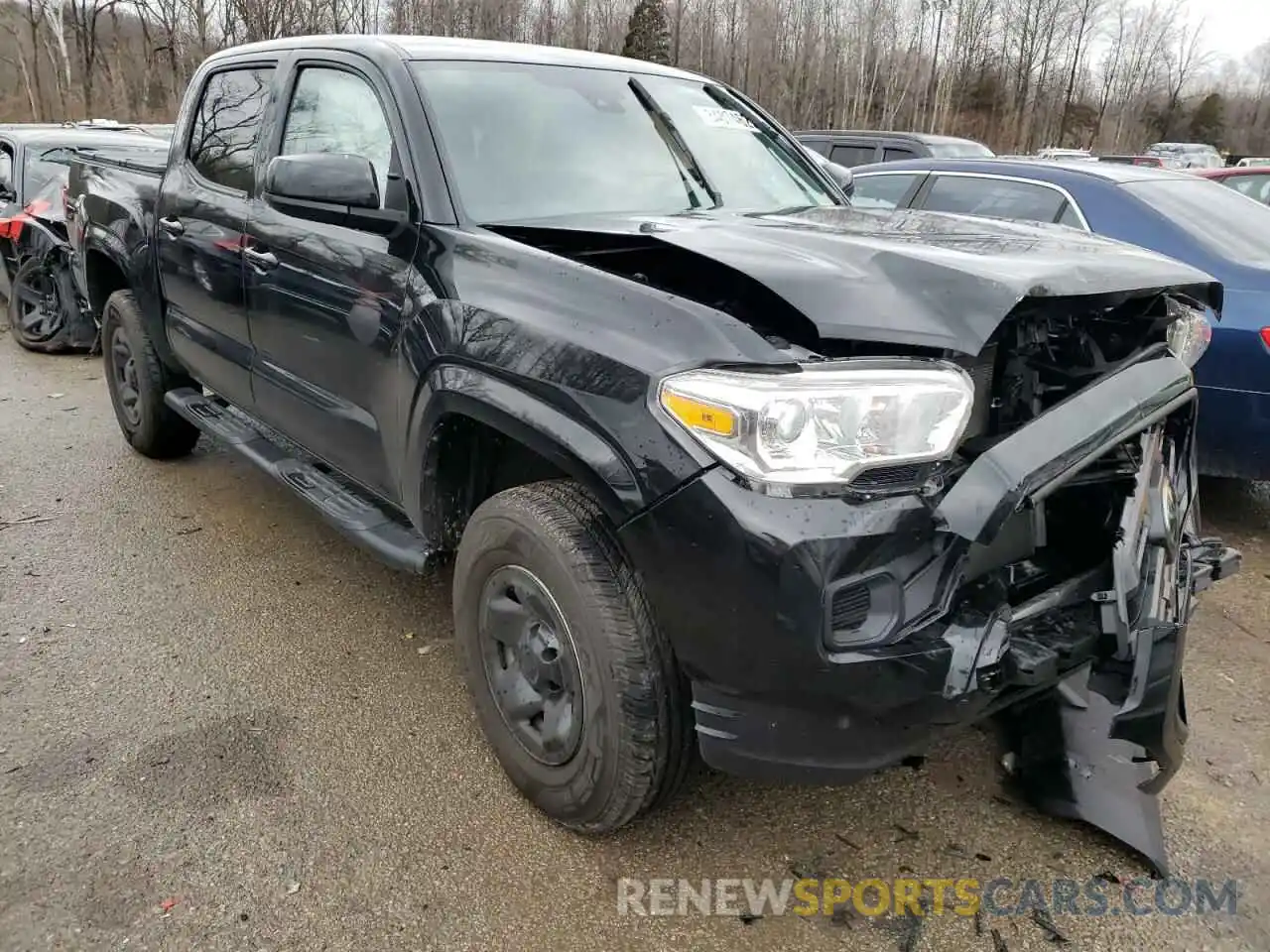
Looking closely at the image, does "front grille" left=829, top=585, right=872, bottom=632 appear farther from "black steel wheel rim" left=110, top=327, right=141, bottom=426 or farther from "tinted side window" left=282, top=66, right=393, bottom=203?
"black steel wheel rim" left=110, top=327, right=141, bottom=426

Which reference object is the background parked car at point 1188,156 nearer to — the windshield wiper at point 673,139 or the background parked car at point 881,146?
the background parked car at point 881,146

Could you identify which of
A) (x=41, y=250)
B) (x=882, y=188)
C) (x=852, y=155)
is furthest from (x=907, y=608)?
(x=852, y=155)

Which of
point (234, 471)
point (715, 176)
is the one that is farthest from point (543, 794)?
point (234, 471)

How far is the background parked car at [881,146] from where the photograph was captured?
417 inches

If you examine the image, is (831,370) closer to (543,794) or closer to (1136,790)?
(543,794)

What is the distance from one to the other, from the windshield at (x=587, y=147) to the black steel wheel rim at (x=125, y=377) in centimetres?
302

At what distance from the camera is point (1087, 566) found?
2.28m

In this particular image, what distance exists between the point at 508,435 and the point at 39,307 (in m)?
7.61

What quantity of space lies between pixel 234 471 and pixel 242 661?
7.29ft

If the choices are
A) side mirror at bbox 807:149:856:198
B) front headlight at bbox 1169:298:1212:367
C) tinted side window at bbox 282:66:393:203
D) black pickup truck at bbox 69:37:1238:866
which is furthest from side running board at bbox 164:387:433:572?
side mirror at bbox 807:149:856:198

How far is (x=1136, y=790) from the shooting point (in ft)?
8.23

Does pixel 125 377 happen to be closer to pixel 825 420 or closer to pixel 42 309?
pixel 42 309

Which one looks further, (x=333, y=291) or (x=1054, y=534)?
(x=333, y=291)

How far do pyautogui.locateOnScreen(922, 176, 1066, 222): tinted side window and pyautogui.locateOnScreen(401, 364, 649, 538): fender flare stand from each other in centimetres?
355
